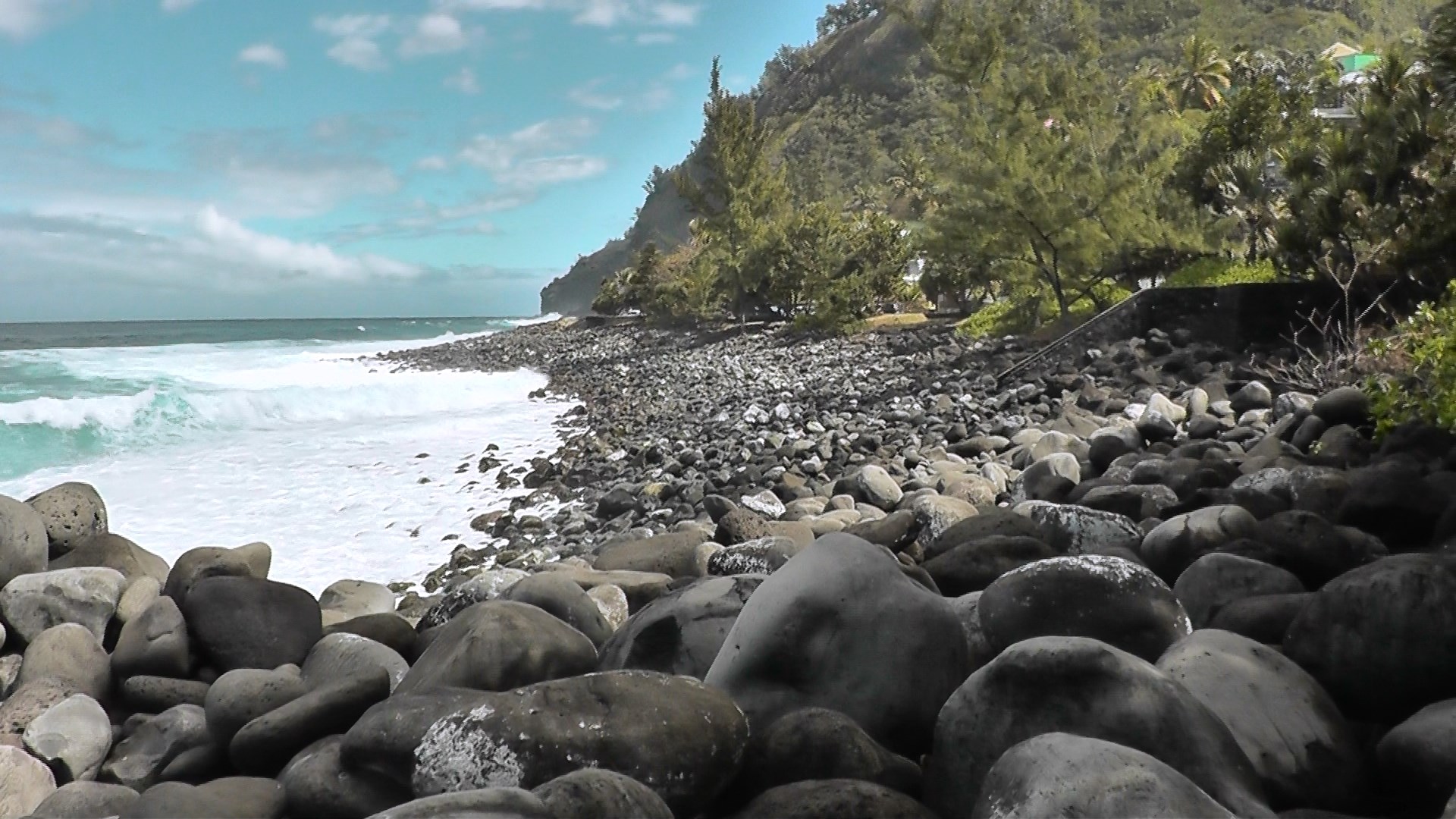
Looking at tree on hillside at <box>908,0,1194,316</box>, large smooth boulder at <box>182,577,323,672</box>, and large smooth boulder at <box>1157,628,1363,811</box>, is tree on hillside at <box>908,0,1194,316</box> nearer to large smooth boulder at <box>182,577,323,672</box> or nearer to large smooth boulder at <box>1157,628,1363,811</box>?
large smooth boulder at <box>182,577,323,672</box>

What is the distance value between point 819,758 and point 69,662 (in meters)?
3.44

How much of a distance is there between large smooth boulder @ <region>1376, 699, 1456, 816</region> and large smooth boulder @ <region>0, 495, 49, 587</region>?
5.41 metres

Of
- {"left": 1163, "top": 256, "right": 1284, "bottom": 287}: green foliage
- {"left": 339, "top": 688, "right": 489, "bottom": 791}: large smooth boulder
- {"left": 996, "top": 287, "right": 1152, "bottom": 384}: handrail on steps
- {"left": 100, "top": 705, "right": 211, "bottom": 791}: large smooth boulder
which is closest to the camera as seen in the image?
{"left": 339, "top": 688, "right": 489, "bottom": 791}: large smooth boulder

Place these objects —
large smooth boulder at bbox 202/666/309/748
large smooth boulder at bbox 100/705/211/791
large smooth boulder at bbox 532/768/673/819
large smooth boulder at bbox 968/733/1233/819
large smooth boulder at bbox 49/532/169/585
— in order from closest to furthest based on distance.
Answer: large smooth boulder at bbox 968/733/1233/819 < large smooth boulder at bbox 532/768/673/819 < large smooth boulder at bbox 202/666/309/748 < large smooth boulder at bbox 100/705/211/791 < large smooth boulder at bbox 49/532/169/585

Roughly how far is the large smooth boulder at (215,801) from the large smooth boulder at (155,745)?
70cm

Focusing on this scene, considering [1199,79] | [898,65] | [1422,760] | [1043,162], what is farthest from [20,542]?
[898,65]

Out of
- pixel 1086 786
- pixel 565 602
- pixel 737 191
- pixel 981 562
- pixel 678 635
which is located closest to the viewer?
pixel 1086 786

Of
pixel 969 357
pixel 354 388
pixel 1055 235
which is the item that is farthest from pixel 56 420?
pixel 1055 235

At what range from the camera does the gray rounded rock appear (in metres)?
4.73

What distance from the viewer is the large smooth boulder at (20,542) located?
430 cm

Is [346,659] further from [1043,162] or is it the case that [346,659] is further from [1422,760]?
[1043,162]

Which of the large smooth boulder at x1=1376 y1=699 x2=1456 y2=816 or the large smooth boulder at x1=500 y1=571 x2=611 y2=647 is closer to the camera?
the large smooth boulder at x1=1376 y1=699 x2=1456 y2=816

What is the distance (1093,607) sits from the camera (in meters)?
2.62

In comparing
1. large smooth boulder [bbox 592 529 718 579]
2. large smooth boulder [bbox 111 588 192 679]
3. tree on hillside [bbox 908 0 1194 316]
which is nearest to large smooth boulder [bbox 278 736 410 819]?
large smooth boulder [bbox 111 588 192 679]
